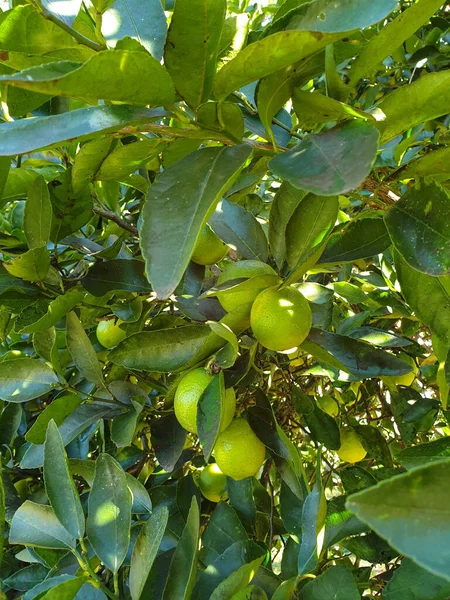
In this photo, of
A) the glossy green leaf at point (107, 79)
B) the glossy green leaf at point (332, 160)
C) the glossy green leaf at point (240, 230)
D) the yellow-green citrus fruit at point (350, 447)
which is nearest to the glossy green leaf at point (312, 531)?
the glossy green leaf at point (240, 230)

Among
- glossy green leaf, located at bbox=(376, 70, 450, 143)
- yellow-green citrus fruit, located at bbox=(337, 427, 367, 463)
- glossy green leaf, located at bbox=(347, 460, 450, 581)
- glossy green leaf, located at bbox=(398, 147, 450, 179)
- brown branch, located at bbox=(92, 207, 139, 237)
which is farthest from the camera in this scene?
yellow-green citrus fruit, located at bbox=(337, 427, 367, 463)

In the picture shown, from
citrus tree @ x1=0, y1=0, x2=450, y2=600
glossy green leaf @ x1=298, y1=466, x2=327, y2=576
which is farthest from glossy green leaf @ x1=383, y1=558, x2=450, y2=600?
glossy green leaf @ x1=298, y1=466, x2=327, y2=576

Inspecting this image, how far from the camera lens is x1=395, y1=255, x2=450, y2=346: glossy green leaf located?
2.86ft

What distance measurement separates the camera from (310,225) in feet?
2.68

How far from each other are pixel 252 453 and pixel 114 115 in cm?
62

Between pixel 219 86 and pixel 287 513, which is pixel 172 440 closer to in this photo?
pixel 287 513

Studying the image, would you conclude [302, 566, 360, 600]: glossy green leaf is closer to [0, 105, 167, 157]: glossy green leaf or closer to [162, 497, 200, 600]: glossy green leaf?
[162, 497, 200, 600]: glossy green leaf

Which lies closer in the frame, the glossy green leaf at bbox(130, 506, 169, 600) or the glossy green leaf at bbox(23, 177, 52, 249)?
the glossy green leaf at bbox(130, 506, 169, 600)

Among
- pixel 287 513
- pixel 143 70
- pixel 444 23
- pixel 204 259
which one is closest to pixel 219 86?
pixel 143 70

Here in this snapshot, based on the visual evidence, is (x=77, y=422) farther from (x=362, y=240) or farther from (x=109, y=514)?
(x=362, y=240)

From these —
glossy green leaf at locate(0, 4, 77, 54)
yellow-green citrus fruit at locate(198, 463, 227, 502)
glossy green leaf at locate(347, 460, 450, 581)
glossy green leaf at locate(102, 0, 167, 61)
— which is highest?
glossy green leaf at locate(0, 4, 77, 54)

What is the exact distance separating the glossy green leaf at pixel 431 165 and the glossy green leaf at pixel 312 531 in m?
0.45

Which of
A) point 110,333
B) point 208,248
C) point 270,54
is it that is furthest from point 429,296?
point 110,333

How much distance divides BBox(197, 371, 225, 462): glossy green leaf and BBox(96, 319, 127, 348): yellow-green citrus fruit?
1.63 ft
